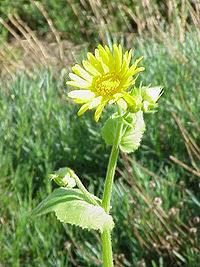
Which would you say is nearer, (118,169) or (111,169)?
(111,169)

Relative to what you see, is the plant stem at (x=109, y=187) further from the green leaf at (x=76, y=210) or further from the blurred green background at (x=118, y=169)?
the blurred green background at (x=118, y=169)

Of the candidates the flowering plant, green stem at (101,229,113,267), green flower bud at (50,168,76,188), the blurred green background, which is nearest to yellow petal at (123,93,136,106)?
the flowering plant

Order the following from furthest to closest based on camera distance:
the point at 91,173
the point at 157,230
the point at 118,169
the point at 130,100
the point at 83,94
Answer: the point at 91,173 < the point at 118,169 < the point at 157,230 < the point at 83,94 < the point at 130,100

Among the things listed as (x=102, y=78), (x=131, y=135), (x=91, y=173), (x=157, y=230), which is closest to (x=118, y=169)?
(x=157, y=230)

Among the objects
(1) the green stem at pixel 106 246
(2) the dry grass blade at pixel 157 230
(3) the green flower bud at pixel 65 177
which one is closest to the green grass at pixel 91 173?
(2) the dry grass blade at pixel 157 230

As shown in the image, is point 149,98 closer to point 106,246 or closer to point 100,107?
point 100,107

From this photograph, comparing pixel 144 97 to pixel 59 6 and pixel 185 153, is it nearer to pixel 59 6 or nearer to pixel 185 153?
pixel 185 153
